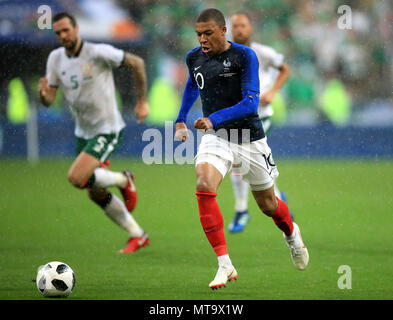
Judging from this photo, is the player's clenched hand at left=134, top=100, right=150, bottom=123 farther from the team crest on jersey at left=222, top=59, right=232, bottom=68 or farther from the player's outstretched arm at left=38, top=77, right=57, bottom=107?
the team crest on jersey at left=222, top=59, right=232, bottom=68

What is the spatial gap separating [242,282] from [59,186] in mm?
8039

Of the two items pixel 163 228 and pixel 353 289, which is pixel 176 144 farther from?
pixel 353 289

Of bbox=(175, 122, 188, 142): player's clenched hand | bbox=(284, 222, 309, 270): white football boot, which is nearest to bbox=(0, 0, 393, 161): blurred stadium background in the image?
bbox=(284, 222, 309, 270): white football boot

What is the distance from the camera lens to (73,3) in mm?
18016

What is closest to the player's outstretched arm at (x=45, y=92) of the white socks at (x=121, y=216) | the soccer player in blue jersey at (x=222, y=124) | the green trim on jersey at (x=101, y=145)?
the green trim on jersey at (x=101, y=145)

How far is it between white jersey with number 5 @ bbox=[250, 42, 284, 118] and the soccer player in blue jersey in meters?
2.80

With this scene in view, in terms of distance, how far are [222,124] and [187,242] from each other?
274 centimetres

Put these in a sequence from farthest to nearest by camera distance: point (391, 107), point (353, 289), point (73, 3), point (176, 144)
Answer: point (391, 107) → point (73, 3) → point (176, 144) → point (353, 289)

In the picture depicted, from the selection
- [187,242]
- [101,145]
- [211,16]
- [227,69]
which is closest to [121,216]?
[101,145]

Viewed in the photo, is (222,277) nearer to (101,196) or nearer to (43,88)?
(101,196)

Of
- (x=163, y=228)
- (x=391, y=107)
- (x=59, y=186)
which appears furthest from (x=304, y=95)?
(x=163, y=228)

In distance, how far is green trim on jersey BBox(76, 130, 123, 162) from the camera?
7.79 m

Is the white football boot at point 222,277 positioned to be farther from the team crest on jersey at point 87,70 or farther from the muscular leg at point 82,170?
the team crest on jersey at point 87,70

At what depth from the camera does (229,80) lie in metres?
5.93
